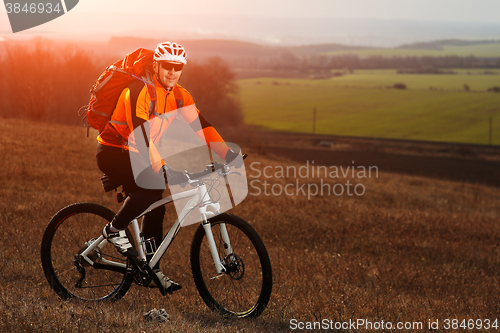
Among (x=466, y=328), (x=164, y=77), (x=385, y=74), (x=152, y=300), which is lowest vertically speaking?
(x=385, y=74)

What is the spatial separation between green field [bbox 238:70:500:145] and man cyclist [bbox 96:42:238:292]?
8369 centimetres

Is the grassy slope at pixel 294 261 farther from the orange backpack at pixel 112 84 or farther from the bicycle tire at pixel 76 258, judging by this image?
the orange backpack at pixel 112 84

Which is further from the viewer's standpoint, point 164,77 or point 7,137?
point 7,137

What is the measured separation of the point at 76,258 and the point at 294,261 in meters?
4.40

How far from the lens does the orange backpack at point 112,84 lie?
4.27m

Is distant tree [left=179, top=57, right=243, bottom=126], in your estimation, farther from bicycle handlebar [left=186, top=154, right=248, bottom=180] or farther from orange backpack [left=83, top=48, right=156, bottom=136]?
bicycle handlebar [left=186, top=154, right=248, bottom=180]

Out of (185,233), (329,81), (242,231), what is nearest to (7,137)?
(185,233)

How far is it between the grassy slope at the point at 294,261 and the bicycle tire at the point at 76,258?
0.65 ft

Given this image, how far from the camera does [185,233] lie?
9.75m

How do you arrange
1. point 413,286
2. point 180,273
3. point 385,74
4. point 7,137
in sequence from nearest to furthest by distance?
1. point 180,273
2. point 413,286
3. point 7,137
4. point 385,74

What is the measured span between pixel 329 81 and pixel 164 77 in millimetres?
169412

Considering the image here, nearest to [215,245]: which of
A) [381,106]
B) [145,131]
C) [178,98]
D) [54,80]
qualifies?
[145,131]

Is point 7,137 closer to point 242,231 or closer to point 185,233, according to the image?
point 185,233

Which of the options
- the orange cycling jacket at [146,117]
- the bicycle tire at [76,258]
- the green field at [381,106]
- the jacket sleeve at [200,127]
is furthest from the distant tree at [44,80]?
the green field at [381,106]
